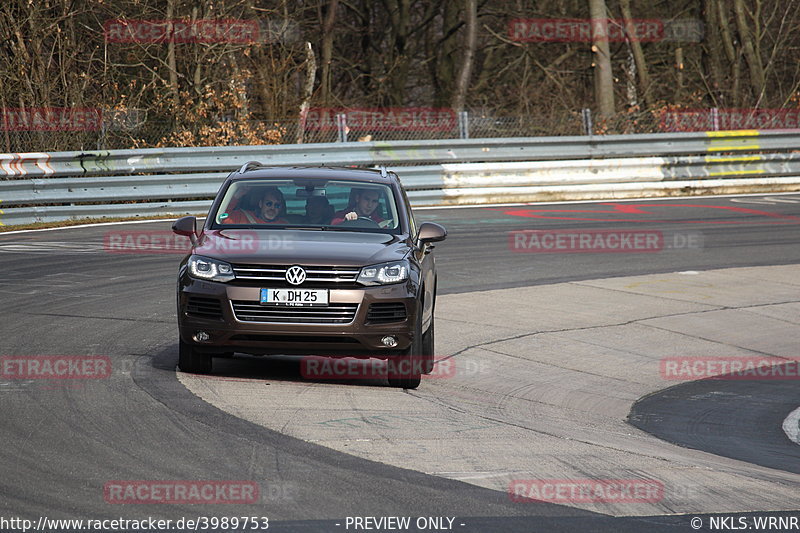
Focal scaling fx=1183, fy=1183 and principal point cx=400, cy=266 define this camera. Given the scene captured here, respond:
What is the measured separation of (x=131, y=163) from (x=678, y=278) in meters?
9.86

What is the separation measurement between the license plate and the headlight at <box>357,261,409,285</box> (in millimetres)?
318

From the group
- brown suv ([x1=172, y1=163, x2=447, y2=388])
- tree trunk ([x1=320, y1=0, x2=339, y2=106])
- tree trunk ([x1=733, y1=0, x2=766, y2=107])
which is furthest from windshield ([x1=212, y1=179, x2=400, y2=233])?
tree trunk ([x1=733, y1=0, x2=766, y2=107])

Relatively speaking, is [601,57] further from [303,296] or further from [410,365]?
[303,296]

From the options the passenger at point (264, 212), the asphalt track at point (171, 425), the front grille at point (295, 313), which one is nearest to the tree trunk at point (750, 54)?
the asphalt track at point (171, 425)

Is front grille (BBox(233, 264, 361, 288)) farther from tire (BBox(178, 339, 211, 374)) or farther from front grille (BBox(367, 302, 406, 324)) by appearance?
tire (BBox(178, 339, 211, 374))

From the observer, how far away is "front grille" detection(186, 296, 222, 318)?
841 cm

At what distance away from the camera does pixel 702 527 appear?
5590mm

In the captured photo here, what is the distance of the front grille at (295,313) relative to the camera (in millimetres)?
8367

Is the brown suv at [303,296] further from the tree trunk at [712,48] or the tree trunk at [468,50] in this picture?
the tree trunk at [712,48]

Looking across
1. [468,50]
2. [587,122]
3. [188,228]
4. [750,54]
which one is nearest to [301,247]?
[188,228]

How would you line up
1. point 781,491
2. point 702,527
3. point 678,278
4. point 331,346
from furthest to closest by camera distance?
point 678,278 < point 331,346 < point 781,491 < point 702,527

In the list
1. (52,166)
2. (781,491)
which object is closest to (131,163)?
(52,166)

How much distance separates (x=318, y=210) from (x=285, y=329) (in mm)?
1559

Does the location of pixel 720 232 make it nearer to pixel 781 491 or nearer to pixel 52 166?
pixel 52 166
